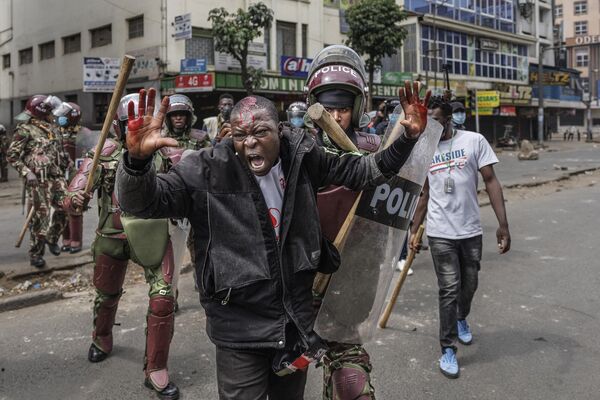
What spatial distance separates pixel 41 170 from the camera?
23.1 feet

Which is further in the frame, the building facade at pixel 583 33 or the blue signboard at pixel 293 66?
the building facade at pixel 583 33

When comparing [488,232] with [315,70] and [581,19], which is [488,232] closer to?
[315,70]

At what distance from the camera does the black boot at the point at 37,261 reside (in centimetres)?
648

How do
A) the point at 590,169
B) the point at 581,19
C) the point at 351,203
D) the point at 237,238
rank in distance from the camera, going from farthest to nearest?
the point at 581,19
the point at 590,169
the point at 351,203
the point at 237,238

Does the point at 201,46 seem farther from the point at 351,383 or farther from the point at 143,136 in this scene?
the point at 143,136

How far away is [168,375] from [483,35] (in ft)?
127

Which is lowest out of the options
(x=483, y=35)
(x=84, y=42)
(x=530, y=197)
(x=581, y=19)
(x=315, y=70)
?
(x=530, y=197)

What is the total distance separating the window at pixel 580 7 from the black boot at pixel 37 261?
3183 inches

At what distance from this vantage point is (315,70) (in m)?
2.98

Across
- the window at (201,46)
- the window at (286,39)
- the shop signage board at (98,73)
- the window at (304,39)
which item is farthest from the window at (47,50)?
the window at (304,39)

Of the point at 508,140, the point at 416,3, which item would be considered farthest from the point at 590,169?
the point at 416,3

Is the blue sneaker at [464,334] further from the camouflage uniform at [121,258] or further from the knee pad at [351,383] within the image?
the camouflage uniform at [121,258]

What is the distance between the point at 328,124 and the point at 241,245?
718mm

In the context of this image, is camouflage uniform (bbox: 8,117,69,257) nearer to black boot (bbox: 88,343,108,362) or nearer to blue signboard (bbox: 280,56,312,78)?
black boot (bbox: 88,343,108,362)
